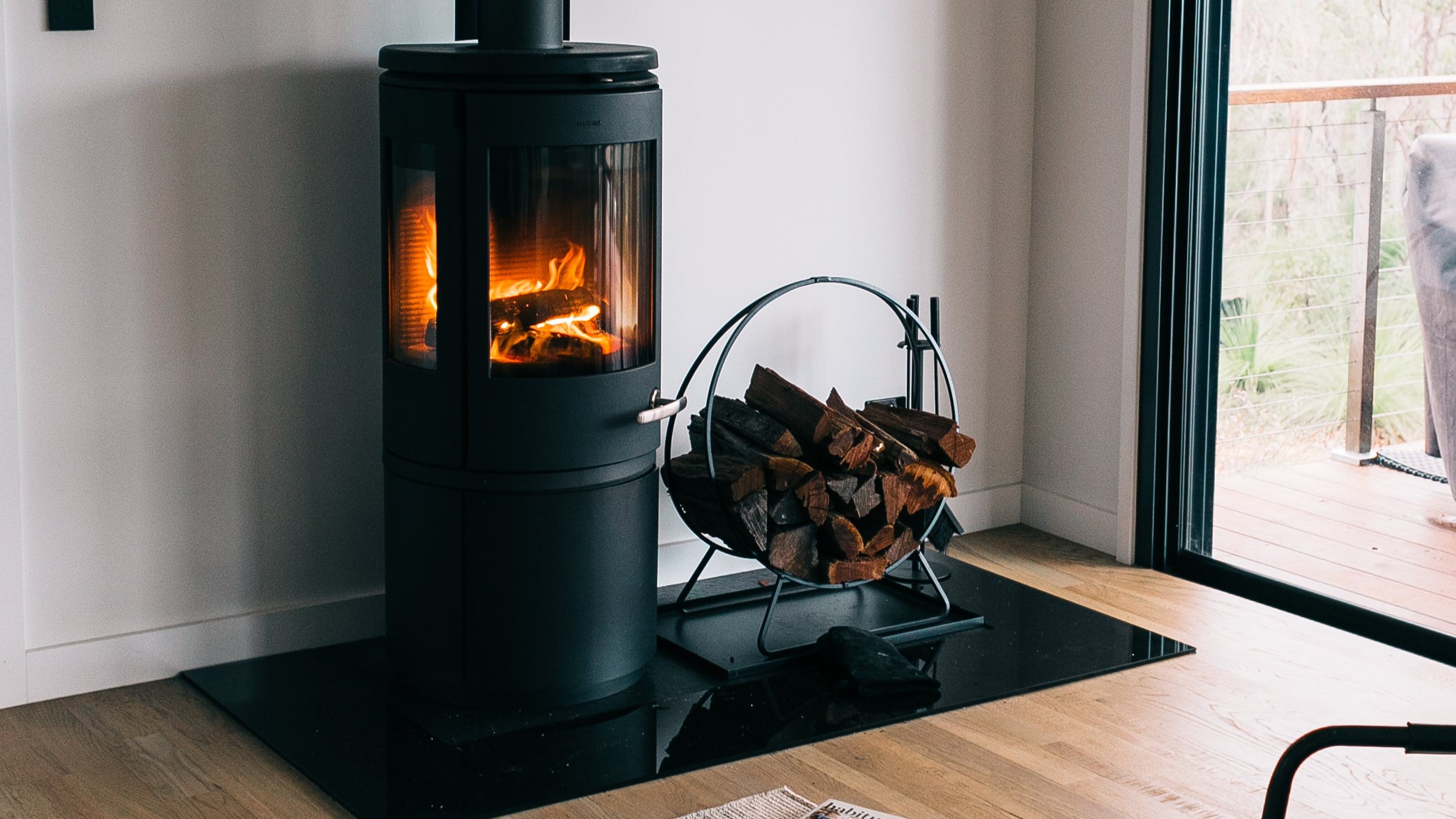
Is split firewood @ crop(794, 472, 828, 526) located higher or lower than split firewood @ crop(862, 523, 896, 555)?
higher

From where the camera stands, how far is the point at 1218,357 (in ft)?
11.1

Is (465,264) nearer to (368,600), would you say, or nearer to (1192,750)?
(368,600)

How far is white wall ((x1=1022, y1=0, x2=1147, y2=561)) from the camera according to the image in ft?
11.4

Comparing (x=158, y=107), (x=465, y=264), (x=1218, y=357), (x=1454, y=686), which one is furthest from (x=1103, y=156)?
(x=158, y=107)

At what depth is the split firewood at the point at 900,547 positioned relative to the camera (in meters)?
2.93

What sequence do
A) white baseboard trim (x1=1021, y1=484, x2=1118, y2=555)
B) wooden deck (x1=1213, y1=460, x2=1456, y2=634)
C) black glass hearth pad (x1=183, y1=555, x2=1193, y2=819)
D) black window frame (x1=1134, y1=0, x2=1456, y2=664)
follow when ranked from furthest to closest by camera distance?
white baseboard trim (x1=1021, y1=484, x2=1118, y2=555), black window frame (x1=1134, y1=0, x2=1456, y2=664), wooden deck (x1=1213, y1=460, x2=1456, y2=634), black glass hearth pad (x1=183, y1=555, x2=1193, y2=819)

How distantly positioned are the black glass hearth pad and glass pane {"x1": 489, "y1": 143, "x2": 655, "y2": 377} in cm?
58

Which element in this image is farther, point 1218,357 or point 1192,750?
point 1218,357

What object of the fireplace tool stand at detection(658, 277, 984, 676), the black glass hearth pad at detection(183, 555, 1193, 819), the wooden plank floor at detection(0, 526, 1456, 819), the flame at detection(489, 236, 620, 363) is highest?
the flame at detection(489, 236, 620, 363)

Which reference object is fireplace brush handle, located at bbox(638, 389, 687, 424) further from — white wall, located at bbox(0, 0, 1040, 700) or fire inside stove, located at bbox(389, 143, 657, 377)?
white wall, located at bbox(0, 0, 1040, 700)

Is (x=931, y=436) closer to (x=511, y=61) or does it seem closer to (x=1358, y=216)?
(x=1358, y=216)

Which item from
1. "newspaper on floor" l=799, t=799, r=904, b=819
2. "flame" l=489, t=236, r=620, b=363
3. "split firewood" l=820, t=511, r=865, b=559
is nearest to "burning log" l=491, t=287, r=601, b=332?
"flame" l=489, t=236, r=620, b=363

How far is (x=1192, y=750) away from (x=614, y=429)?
1.06m

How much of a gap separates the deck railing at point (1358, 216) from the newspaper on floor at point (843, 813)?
1412 millimetres
